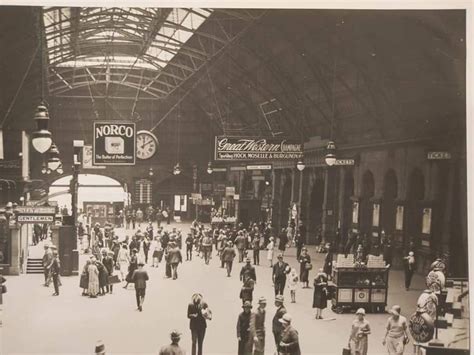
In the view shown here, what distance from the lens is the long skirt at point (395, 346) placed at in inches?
399

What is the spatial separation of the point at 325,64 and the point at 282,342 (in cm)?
1100

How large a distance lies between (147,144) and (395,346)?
308 inches

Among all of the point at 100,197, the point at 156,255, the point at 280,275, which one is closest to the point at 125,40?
the point at 100,197

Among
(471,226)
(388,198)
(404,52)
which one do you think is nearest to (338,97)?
(388,198)

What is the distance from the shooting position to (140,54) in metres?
14.7

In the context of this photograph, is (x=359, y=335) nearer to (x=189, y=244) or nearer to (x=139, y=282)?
(x=139, y=282)

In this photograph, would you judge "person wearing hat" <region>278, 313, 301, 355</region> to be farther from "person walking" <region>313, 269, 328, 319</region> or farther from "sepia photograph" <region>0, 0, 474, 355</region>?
"person walking" <region>313, 269, 328, 319</region>

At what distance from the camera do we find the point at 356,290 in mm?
13422

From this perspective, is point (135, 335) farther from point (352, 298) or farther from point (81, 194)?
point (81, 194)

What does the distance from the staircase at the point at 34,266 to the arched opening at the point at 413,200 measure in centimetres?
1105

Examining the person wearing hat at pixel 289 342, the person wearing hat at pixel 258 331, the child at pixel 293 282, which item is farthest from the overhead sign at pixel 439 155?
the person wearing hat at pixel 289 342

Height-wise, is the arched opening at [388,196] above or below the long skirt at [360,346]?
above

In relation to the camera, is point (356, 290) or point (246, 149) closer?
point (246, 149)

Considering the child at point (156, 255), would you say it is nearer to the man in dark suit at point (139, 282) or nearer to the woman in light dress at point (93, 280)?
the woman in light dress at point (93, 280)
